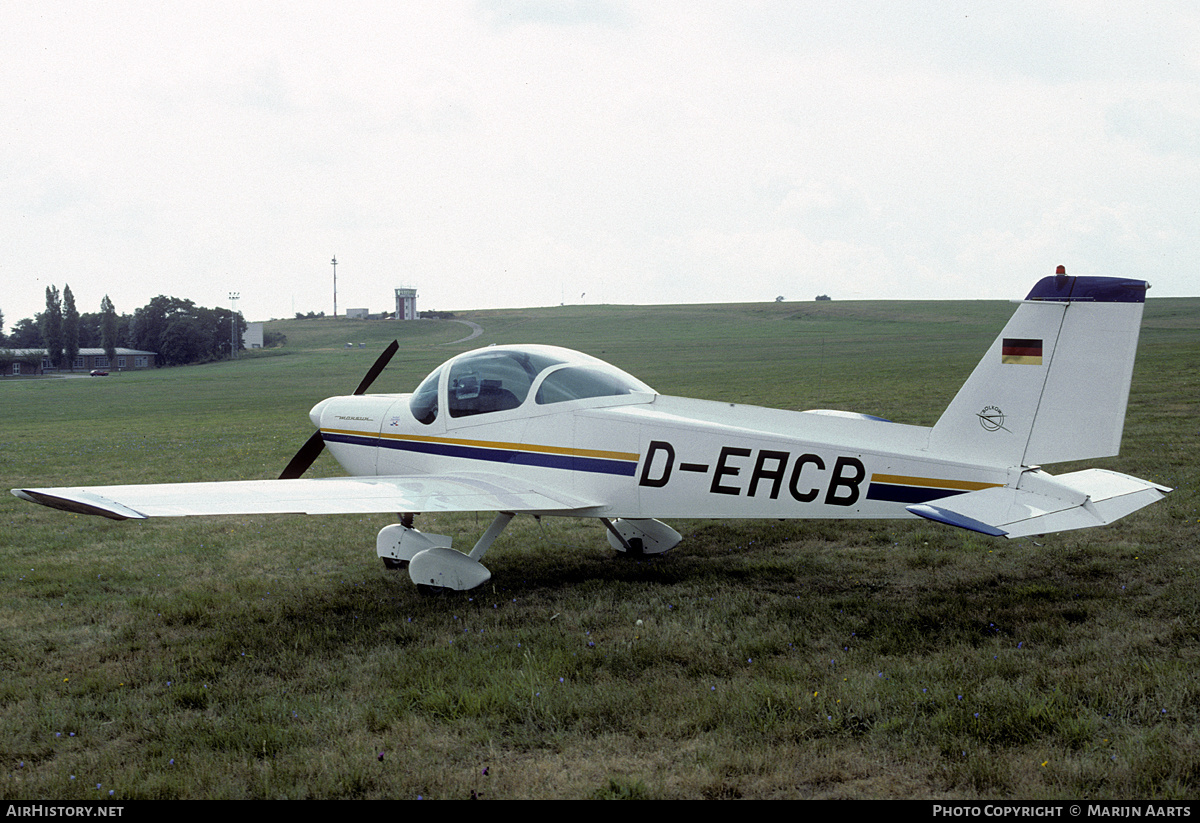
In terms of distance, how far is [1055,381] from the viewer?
18.3 ft

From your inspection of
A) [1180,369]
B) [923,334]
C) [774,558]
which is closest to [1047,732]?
[774,558]

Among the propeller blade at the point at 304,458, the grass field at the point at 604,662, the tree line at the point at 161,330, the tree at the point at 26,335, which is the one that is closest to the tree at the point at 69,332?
the tree line at the point at 161,330

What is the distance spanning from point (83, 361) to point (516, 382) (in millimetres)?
98524

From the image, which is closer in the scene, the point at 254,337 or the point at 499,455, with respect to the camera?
the point at 499,455

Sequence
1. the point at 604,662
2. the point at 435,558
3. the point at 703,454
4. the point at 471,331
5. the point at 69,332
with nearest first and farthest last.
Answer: the point at 604,662 < the point at 703,454 < the point at 435,558 < the point at 69,332 < the point at 471,331

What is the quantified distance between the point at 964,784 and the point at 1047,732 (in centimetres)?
70

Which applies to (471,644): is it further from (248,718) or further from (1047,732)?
(1047,732)

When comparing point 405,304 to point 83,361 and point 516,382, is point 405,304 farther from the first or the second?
point 516,382

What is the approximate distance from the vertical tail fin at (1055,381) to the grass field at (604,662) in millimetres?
1168

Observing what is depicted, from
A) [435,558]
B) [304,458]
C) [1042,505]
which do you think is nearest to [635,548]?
[435,558]

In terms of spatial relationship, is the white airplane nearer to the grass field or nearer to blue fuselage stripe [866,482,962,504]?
blue fuselage stripe [866,482,962,504]

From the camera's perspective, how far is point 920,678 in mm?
4492

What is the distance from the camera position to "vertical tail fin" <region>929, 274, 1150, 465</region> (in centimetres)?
541

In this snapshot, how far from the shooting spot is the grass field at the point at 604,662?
12.0 feet
